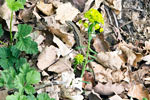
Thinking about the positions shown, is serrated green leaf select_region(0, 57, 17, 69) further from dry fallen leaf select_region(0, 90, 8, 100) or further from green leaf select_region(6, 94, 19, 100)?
green leaf select_region(6, 94, 19, 100)

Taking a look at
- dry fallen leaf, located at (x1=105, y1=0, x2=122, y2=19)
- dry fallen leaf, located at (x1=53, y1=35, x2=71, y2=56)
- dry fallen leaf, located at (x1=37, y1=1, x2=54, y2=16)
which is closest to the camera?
dry fallen leaf, located at (x1=53, y1=35, x2=71, y2=56)

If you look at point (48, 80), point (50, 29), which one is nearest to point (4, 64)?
point (48, 80)

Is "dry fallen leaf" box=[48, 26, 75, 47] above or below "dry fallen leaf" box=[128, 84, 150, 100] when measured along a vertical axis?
above

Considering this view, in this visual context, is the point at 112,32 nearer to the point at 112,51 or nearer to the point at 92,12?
the point at 112,51

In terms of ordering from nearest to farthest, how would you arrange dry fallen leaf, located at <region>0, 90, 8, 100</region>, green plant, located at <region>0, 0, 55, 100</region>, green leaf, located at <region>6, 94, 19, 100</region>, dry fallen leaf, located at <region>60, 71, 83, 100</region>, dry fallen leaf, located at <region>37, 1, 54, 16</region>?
green leaf, located at <region>6, 94, 19, 100</region>, green plant, located at <region>0, 0, 55, 100</region>, dry fallen leaf, located at <region>0, 90, 8, 100</region>, dry fallen leaf, located at <region>60, 71, 83, 100</region>, dry fallen leaf, located at <region>37, 1, 54, 16</region>

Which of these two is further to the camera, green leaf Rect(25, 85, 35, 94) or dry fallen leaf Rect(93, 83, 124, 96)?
dry fallen leaf Rect(93, 83, 124, 96)

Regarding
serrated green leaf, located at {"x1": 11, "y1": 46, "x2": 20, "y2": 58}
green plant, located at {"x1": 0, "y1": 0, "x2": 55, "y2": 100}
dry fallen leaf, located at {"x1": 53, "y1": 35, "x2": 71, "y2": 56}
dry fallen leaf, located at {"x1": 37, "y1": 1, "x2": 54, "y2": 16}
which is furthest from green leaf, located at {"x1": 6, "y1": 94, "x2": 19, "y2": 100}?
dry fallen leaf, located at {"x1": 37, "y1": 1, "x2": 54, "y2": 16}

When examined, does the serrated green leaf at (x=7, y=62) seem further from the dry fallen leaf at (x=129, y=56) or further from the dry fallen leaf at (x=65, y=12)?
the dry fallen leaf at (x=129, y=56)

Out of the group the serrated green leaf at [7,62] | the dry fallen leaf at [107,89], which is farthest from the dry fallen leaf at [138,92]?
the serrated green leaf at [7,62]
